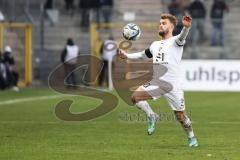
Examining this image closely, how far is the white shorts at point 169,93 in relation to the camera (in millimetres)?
14398

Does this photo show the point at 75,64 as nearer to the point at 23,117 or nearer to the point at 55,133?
the point at 23,117

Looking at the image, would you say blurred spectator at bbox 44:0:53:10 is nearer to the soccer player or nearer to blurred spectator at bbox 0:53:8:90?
blurred spectator at bbox 0:53:8:90

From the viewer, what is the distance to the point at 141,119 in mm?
21000

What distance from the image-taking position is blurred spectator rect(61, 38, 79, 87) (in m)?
37.2

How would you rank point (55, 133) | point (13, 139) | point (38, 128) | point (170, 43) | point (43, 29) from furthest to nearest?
point (43, 29), point (38, 128), point (55, 133), point (13, 139), point (170, 43)

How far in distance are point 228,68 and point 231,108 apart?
10345 mm

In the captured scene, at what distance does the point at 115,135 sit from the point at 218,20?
22.0 meters

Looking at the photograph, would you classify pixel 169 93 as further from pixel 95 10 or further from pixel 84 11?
pixel 84 11

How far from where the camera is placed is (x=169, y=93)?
1454 cm

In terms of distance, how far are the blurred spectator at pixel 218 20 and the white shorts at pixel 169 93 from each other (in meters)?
23.2

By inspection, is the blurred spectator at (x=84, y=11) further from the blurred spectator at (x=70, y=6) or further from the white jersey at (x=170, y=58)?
the white jersey at (x=170, y=58)

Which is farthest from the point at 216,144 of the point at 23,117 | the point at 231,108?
the point at 231,108

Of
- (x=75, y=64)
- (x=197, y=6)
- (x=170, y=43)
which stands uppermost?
(x=170, y=43)

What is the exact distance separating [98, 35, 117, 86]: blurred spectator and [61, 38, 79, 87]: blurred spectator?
1189 mm
